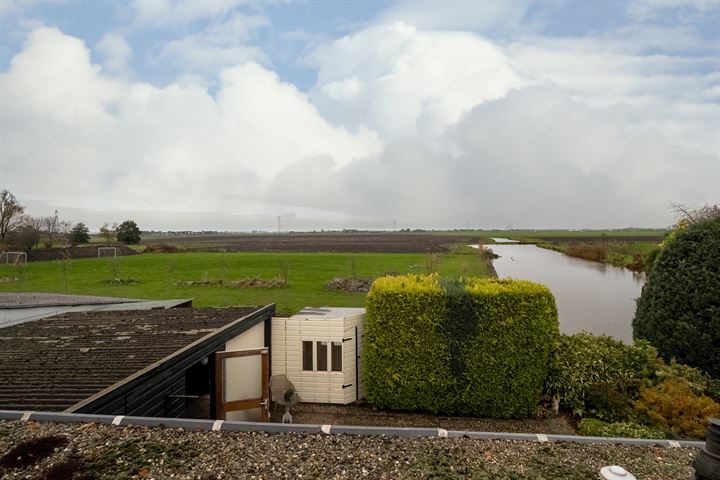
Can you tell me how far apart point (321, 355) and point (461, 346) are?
3.64m

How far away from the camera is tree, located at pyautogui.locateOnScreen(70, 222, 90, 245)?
62.4m

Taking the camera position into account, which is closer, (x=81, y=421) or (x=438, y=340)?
(x=81, y=421)

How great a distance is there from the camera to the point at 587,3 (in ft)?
37.1

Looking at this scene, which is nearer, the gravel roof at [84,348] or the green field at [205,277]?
the gravel roof at [84,348]

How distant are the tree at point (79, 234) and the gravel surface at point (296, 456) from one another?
69.2 m

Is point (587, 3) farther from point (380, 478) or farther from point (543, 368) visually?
point (380, 478)

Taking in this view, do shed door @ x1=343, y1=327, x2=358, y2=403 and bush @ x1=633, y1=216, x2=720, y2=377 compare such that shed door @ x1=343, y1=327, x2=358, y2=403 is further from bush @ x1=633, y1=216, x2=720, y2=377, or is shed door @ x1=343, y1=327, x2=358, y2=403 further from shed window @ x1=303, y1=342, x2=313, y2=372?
bush @ x1=633, y1=216, x2=720, y2=377

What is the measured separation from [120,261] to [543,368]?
4197cm

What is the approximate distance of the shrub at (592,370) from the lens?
9.45 m

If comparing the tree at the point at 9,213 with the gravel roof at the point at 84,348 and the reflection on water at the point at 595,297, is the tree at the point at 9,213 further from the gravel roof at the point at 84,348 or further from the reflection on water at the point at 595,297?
the reflection on water at the point at 595,297

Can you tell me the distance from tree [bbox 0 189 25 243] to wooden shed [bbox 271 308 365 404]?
164 feet

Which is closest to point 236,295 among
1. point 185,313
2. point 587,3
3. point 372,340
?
point 185,313

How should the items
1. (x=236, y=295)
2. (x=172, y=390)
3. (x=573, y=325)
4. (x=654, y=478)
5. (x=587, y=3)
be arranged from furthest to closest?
(x=236, y=295), (x=573, y=325), (x=587, y=3), (x=172, y=390), (x=654, y=478)

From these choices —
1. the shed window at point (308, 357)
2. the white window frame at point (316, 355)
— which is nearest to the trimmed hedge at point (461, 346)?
the white window frame at point (316, 355)
